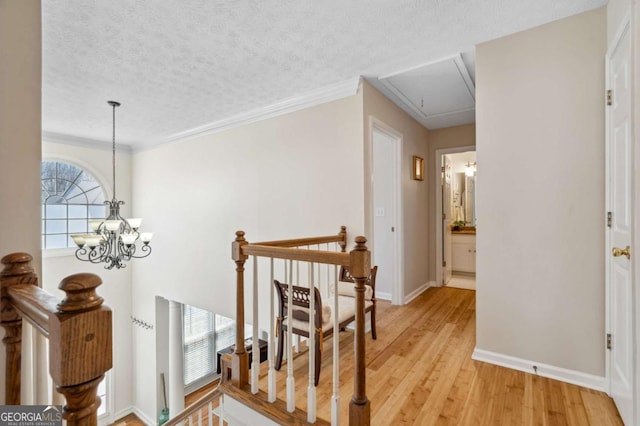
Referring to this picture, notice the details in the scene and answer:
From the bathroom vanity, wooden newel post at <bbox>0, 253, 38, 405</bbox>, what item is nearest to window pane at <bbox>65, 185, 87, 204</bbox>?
wooden newel post at <bbox>0, 253, 38, 405</bbox>

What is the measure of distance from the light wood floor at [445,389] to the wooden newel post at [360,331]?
31 centimetres

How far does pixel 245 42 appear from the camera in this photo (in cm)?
230

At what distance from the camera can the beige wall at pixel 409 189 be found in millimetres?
2953

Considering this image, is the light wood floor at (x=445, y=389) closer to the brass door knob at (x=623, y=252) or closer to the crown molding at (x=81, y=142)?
the brass door knob at (x=623, y=252)

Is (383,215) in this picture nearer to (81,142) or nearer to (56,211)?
(81,142)

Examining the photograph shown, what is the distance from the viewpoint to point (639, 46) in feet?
4.39

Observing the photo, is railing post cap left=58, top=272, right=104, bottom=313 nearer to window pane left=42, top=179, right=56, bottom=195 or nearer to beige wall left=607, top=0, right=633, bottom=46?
beige wall left=607, top=0, right=633, bottom=46

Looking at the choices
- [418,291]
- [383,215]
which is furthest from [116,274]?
[418,291]

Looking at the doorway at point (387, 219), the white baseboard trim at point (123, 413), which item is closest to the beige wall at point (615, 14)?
the doorway at point (387, 219)

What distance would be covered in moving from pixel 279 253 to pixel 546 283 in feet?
5.96

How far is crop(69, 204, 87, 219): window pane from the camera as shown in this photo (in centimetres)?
496

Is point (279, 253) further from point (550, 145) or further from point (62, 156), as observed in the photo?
point (62, 156)

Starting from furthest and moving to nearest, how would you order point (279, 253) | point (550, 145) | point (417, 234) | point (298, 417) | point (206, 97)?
point (417, 234)
point (206, 97)
point (550, 145)
point (279, 253)
point (298, 417)

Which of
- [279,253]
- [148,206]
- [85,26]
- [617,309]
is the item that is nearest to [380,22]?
[279,253]
